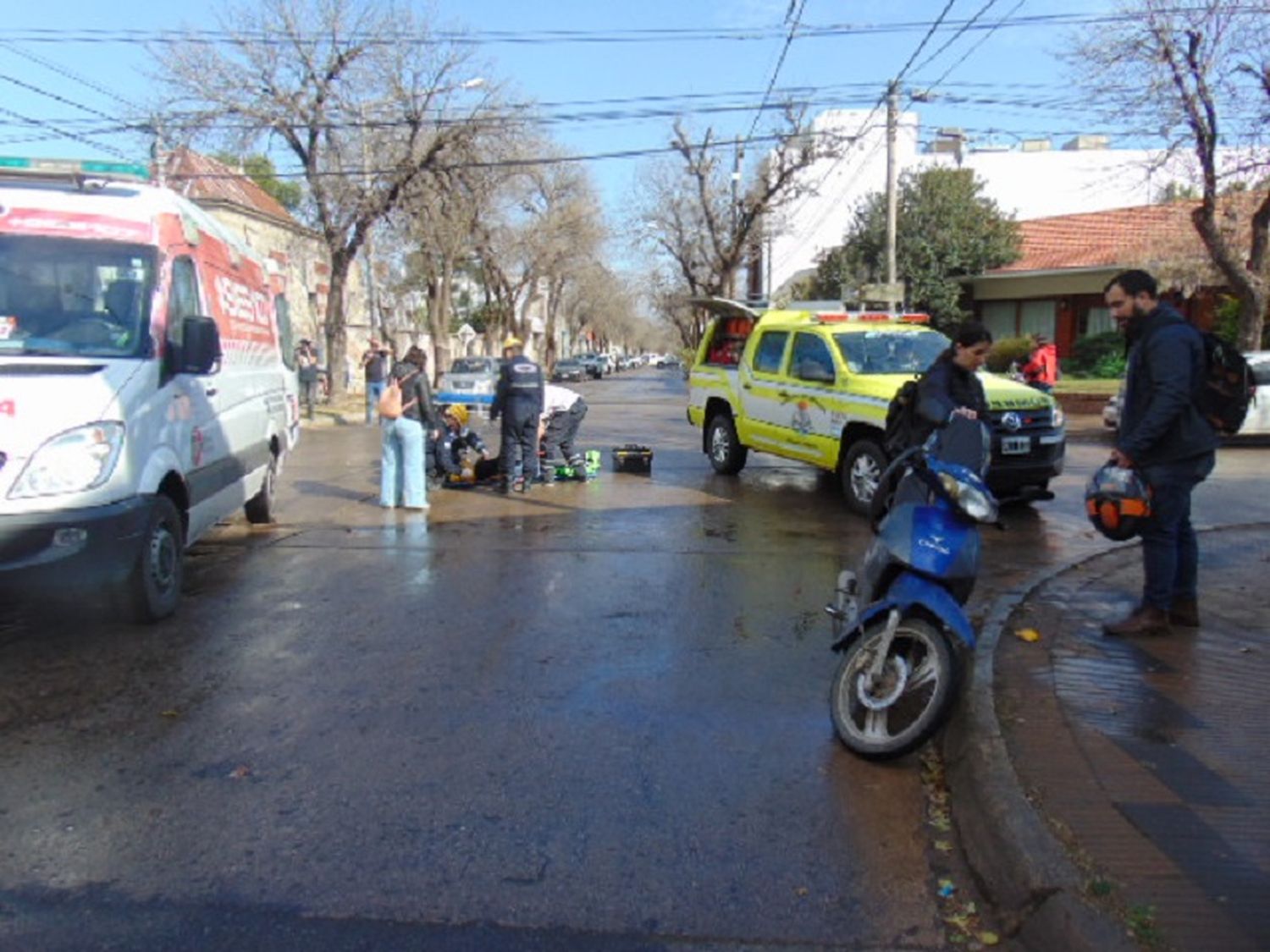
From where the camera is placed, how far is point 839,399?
34.0ft

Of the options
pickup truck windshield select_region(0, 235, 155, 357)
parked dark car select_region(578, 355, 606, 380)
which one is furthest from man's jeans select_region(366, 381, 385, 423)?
parked dark car select_region(578, 355, 606, 380)

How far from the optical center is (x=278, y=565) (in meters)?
7.97

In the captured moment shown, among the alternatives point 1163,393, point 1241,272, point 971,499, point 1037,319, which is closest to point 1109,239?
point 1037,319

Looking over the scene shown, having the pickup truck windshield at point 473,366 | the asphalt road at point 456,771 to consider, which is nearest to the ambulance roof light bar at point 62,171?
the asphalt road at point 456,771

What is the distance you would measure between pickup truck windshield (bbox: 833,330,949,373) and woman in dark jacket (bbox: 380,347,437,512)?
443 centimetres

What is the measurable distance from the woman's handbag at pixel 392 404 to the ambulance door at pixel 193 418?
260 centimetres

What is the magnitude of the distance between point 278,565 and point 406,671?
10.2 ft

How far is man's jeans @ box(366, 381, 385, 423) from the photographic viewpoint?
22.2 m

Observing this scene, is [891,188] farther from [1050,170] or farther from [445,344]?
[1050,170]

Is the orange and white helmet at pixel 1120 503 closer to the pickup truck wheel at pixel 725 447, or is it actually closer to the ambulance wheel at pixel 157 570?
the ambulance wheel at pixel 157 570

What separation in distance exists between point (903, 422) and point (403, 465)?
262 inches

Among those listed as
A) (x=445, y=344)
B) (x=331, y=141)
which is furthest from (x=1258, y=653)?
(x=445, y=344)

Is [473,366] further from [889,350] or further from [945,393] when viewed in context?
[945,393]

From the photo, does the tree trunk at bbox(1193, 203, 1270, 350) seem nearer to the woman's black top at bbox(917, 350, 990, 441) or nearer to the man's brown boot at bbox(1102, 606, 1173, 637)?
the man's brown boot at bbox(1102, 606, 1173, 637)
